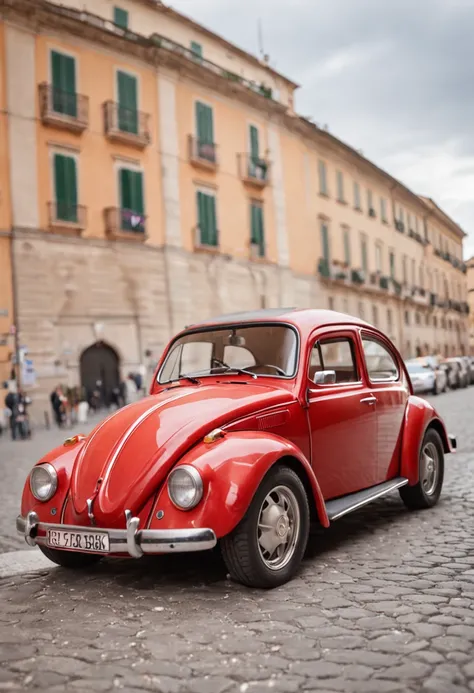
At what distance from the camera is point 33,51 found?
23531 millimetres

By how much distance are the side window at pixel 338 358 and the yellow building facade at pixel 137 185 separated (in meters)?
18.0

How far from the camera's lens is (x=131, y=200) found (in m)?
25.9

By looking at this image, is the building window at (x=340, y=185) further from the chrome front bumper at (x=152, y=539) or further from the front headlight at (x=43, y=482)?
the chrome front bumper at (x=152, y=539)

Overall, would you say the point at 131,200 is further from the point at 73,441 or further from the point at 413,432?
the point at 73,441

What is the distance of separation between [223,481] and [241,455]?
0.22m

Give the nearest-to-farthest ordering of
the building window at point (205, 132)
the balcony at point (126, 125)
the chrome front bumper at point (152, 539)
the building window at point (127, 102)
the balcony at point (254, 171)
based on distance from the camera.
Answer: the chrome front bumper at point (152, 539)
the balcony at point (126, 125)
the building window at point (127, 102)
the building window at point (205, 132)
the balcony at point (254, 171)

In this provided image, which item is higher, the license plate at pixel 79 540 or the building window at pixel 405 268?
the building window at pixel 405 268

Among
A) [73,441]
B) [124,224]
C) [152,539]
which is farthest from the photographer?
[124,224]

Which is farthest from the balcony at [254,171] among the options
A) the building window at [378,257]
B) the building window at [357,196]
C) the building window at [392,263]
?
the building window at [392,263]

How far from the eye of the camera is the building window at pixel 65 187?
23.8m

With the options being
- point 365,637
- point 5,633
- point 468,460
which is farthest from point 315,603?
point 468,460

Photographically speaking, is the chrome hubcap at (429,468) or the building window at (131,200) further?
the building window at (131,200)

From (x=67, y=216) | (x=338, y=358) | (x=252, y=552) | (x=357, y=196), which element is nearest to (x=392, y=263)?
(x=357, y=196)

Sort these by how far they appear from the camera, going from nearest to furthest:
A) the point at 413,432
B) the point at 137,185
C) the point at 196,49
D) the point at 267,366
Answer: the point at 267,366 → the point at 413,432 → the point at 137,185 → the point at 196,49
